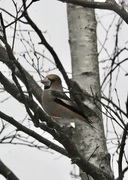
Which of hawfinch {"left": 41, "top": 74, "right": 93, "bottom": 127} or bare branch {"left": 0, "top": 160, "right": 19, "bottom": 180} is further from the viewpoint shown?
hawfinch {"left": 41, "top": 74, "right": 93, "bottom": 127}

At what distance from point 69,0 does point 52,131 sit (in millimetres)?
511

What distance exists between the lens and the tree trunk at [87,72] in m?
2.85

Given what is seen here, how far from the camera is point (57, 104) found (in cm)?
282

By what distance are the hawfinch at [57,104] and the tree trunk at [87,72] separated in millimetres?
98

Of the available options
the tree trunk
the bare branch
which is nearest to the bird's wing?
the tree trunk

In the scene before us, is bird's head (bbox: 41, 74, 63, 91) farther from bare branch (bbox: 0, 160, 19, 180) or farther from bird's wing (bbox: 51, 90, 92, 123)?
bare branch (bbox: 0, 160, 19, 180)

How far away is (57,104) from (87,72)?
435mm

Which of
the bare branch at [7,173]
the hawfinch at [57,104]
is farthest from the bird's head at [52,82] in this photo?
the bare branch at [7,173]

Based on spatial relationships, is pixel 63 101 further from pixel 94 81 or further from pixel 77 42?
pixel 77 42

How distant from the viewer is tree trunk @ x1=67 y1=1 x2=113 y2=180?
9.36 feet

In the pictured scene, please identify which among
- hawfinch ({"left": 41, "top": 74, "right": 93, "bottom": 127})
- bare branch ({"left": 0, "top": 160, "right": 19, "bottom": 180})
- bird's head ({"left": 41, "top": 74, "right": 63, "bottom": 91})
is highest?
bird's head ({"left": 41, "top": 74, "right": 63, "bottom": 91})

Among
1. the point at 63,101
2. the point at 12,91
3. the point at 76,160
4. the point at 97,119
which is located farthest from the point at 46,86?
the point at 76,160

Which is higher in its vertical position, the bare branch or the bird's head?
the bird's head

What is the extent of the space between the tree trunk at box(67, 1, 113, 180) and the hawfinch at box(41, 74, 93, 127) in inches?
3.9
